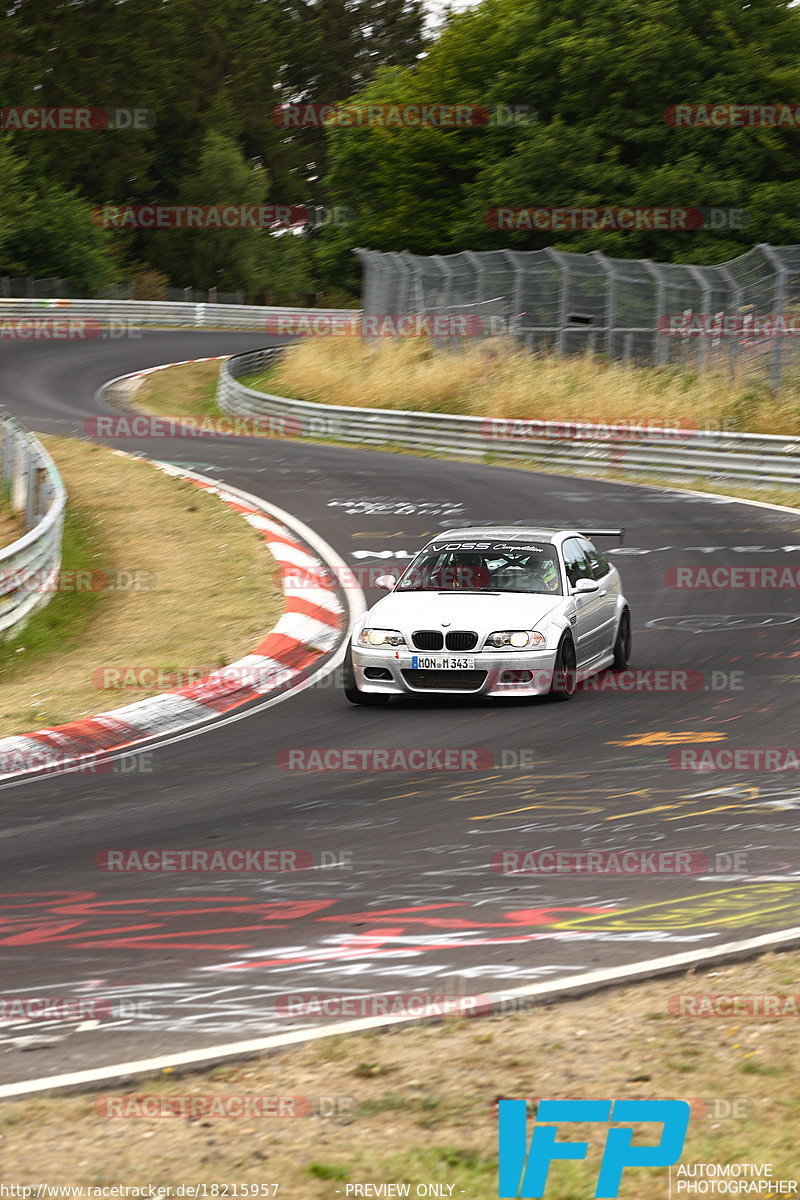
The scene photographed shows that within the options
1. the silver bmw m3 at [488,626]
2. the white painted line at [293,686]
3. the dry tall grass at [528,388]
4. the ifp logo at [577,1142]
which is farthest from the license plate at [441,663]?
the dry tall grass at [528,388]

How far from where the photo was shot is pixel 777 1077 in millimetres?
4715

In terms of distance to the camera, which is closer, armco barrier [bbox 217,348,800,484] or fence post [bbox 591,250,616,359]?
armco barrier [bbox 217,348,800,484]

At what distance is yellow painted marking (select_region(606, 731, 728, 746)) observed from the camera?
34.0ft

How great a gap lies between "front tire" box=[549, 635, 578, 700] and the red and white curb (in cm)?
241

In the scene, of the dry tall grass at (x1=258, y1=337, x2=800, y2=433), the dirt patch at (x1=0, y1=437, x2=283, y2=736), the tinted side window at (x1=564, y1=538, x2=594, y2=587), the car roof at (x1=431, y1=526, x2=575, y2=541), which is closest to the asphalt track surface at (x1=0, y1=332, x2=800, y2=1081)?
the tinted side window at (x1=564, y1=538, x2=594, y2=587)

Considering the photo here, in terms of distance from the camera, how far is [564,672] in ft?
39.7

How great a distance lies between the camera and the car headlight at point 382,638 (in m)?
12.1

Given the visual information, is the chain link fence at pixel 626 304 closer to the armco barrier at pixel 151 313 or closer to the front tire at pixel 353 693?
the front tire at pixel 353 693

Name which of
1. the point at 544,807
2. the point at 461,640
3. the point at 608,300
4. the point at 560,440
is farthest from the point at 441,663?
the point at 608,300

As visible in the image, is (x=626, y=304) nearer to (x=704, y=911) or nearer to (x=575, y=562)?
(x=575, y=562)

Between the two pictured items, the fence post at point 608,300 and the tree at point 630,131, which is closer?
the fence post at point 608,300

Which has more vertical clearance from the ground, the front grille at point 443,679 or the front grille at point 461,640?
the front grille at point 461,640

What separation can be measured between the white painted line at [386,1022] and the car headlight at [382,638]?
6.11m

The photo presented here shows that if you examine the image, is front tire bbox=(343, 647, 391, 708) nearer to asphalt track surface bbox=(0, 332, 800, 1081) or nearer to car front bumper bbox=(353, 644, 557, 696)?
car front bumper bbox=(353, 644, 557, 696)
